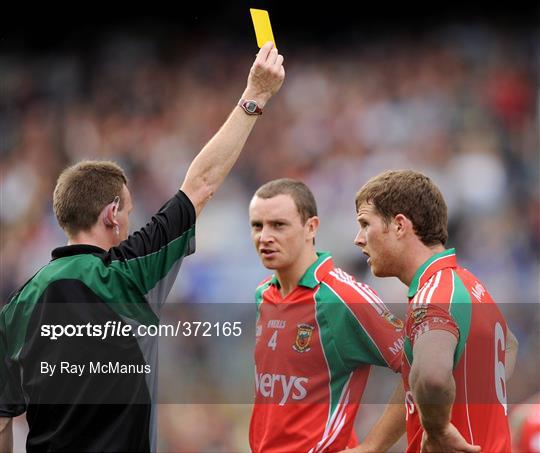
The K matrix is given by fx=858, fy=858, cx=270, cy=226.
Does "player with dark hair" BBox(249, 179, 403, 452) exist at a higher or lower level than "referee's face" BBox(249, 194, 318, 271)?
lower

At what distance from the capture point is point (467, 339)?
10.7ft

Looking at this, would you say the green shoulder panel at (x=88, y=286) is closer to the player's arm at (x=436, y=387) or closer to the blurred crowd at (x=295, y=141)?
the player's arm at (x=436, y=387)

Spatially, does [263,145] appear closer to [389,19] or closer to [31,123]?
[389,19]

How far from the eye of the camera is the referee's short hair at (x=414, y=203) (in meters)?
3.60

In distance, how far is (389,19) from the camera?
10219 mm

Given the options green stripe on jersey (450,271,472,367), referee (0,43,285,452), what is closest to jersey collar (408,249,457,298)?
green stripe on jersey (450,271,472,367)

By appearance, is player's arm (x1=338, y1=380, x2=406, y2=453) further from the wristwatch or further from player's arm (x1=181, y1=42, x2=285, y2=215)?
the wristwatch

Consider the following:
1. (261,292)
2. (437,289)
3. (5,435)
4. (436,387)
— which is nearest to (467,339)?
(437,289)

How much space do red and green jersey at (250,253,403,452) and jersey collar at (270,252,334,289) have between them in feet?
0.29

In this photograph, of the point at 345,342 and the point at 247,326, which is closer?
the point at 345,342

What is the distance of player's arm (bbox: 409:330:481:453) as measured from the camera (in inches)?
119

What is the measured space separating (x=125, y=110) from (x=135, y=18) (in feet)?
4.14

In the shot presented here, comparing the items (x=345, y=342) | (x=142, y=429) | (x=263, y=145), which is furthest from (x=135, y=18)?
(x=142, y=429)

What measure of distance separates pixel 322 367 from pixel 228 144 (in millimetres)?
1369
